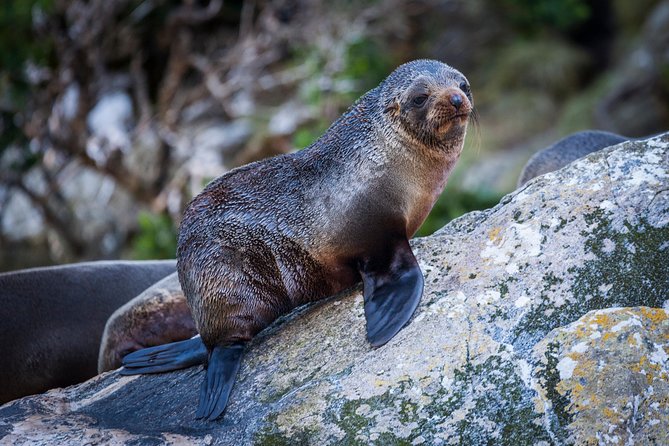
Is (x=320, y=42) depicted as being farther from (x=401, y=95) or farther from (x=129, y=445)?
(x=129, y=445)

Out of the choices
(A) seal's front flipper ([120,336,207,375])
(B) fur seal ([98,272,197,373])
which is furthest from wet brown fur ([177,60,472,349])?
(B) fur seal ([98,272,197,373])

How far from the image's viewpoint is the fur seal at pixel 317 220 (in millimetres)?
3850

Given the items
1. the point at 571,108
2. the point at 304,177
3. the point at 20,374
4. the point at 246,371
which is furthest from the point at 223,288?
the point at 571,108

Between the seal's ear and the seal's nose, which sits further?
the seal's ear

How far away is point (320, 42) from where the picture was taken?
41.8 ft

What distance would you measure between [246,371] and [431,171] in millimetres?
1319

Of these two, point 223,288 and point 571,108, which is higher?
point 223,288

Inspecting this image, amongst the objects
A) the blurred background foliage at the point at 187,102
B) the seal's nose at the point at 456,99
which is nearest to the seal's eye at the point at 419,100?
the seal's nose at the point at 456,99

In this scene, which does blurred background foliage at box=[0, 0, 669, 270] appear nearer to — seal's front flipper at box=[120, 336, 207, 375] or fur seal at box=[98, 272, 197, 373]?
fur seal at box=[98, 272, 197, 373]

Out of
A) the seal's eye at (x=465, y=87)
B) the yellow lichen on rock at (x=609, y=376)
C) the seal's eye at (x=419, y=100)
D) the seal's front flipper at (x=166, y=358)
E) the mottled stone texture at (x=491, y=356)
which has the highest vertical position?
the seal's eye at (x=419, y=100)

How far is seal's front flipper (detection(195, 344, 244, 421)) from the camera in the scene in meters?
3.43

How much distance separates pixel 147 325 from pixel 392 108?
7.44ft

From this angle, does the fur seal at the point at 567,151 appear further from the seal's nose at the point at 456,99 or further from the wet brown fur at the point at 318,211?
the seal's nose at the point at 456,99

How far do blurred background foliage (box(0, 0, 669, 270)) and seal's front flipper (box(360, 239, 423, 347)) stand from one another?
6620 millimetres
